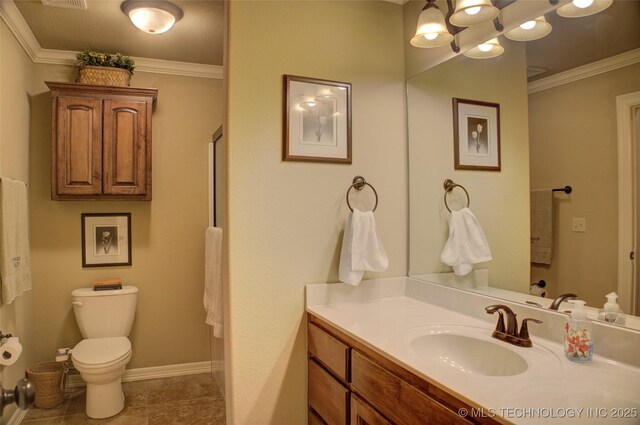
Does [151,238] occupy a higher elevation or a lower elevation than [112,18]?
lower

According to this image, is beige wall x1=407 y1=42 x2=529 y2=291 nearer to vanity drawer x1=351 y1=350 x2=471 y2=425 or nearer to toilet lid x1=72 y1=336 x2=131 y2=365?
vanity drawer x1=351 y1=350 x2=471 y2=425

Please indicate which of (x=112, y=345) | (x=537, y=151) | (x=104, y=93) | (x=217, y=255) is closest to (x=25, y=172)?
(x=104, y=93)

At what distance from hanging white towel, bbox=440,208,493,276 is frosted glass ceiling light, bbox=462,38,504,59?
678mm

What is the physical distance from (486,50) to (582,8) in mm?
420

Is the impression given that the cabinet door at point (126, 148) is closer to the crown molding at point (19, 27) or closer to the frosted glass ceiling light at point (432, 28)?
A: the crown molding at point (19, 27)

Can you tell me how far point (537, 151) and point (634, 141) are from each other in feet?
1.07

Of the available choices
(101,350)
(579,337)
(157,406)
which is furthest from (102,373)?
(579,337)

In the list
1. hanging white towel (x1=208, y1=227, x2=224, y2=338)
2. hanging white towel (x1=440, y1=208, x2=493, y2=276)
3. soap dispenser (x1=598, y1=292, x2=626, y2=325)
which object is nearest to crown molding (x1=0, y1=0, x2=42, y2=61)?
hanging white towel (x1=208, y1=227, x2=224, y2=338)

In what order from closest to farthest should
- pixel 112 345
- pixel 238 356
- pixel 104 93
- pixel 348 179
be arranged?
pixel 238 356 < pixel 348 179 < pixel 112 345 < pixel 104 93

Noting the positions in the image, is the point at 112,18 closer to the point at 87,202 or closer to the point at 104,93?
the point at 104,93

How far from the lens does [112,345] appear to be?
9.09ft

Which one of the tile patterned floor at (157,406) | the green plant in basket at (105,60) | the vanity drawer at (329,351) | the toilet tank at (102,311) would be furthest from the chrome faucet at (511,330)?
the green plant in basket at (105,60)

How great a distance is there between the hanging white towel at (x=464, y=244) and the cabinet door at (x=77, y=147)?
2489 mm

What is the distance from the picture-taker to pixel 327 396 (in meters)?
1.67
